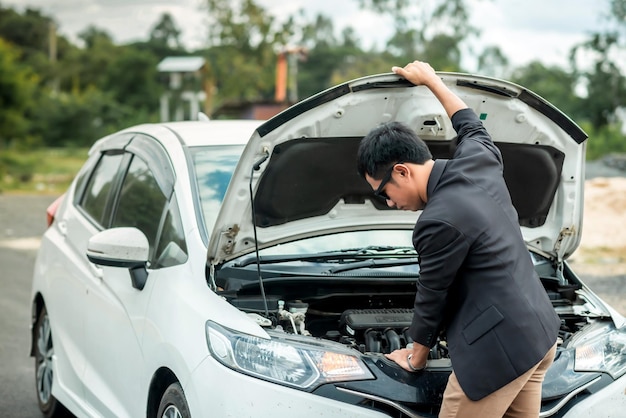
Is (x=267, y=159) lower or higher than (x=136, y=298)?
higher

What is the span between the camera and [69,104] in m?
50.0

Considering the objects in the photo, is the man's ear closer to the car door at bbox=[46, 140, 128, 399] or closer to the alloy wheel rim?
the alloy wheel rim

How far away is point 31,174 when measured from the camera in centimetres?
2700

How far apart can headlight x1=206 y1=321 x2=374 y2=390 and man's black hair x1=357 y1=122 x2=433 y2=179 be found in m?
0.73

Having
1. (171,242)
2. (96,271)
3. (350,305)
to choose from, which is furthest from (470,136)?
(96,271)

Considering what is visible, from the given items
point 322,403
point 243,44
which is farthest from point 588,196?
point 243,44

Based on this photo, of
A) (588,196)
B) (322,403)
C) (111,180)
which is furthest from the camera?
(588,196)

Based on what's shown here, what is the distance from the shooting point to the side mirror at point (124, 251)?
3.86 meters

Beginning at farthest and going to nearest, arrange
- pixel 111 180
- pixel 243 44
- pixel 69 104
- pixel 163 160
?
pixel 69 104, pixel 243 44, pixel 111 180, pixel 163 160

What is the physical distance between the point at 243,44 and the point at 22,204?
26627 mm

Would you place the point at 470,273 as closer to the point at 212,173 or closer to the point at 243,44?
the point at 212,173

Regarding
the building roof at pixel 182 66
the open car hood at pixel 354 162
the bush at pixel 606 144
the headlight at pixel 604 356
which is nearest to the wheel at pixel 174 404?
the open car hood at pixel 354 162

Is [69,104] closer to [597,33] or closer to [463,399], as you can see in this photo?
[597,33]

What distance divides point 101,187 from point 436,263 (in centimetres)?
295
